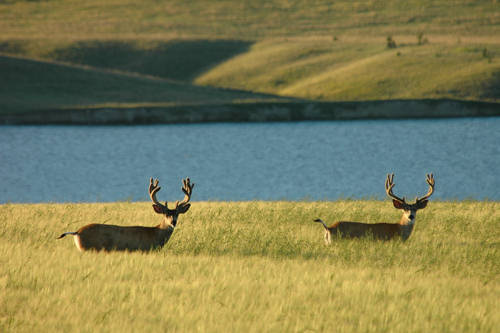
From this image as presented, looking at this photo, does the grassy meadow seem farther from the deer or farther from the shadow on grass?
the shadow on grass

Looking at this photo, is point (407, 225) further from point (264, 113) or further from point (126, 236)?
point (264, 113)

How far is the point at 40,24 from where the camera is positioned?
422ft

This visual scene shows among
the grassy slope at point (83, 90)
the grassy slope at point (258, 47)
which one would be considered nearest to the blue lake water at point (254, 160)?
the grassy slope at point (83, 90)

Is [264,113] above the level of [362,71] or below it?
below

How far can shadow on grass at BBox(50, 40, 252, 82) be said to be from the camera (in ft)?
317

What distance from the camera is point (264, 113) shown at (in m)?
61.6

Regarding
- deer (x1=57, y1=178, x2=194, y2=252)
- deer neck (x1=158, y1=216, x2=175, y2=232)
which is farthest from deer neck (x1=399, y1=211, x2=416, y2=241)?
deer neck (x1=158, y1=216, x2=175, y2=232)

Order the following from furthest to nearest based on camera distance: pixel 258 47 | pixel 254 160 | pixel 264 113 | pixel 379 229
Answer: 1. pixel 258 47
2. pixel 264 113
3. pixel 254 160
4. pixel 379 229

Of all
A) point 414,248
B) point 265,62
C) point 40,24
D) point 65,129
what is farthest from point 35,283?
point 40,24

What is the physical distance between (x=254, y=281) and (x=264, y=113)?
51.2m

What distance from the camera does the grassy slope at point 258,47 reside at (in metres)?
72.4

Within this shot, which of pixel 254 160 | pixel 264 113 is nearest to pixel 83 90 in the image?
pixel 264 113

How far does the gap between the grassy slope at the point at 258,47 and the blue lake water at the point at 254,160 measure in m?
11.0

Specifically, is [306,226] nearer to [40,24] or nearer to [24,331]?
[24,331]
